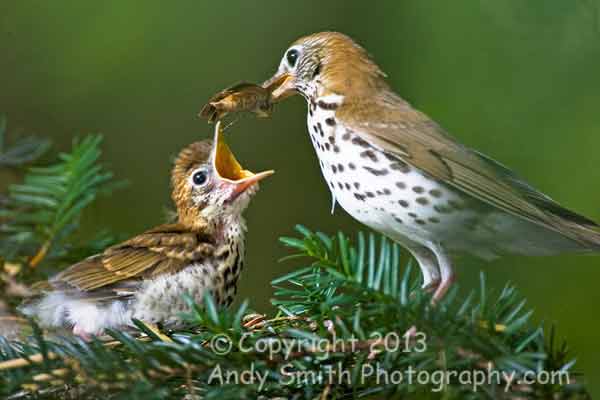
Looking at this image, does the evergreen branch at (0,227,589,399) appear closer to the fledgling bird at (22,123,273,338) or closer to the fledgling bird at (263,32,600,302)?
the fledgling bird at (263,32,600,302)

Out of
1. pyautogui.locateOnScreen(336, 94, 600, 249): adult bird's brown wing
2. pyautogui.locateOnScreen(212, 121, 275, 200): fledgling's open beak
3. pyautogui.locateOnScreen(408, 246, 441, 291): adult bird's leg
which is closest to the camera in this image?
pyautogui.locateOnScreen(336, 94, 600, 249): adult bird's brown wing

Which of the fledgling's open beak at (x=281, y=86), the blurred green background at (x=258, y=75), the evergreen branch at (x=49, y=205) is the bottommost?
the evergreen branch at (x=49, y=205)

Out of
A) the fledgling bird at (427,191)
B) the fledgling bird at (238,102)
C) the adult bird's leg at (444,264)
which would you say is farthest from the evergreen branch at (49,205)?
the adult bird's leg at (444,264)

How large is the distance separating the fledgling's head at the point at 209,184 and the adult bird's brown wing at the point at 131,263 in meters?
0.23

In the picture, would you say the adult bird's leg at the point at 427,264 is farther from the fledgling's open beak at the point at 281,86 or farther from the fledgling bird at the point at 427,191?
the fledgling's open beak at the point at 281,86

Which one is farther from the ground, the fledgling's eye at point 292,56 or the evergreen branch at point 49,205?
the fledgling's eye at point 292,56

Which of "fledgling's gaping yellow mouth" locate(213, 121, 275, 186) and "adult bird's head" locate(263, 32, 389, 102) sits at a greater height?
"adult bird's head" locate(263, 32, 389, 102)

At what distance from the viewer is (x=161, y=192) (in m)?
3.86

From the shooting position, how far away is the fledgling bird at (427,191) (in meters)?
1.95

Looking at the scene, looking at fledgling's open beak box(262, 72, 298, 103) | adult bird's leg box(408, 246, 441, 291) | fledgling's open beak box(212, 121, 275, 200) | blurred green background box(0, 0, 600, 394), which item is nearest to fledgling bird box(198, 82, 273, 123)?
fledgling's open beak box(262, 72, 298, 103)

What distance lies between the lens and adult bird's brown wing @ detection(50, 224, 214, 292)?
226 cm

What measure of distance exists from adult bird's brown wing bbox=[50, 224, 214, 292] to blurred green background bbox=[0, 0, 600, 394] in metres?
1.12

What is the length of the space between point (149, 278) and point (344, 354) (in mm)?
910

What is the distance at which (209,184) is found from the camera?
2650 mm
